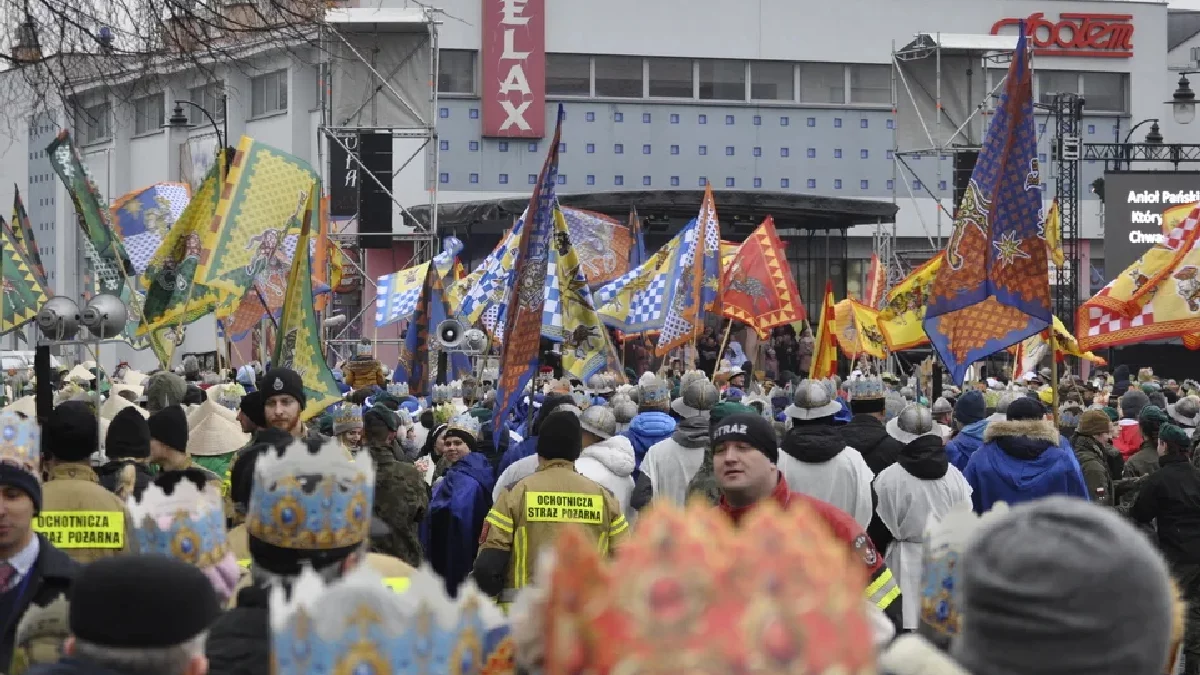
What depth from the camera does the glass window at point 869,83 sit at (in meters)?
49.1

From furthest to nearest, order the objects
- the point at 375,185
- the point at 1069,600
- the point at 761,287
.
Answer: the point at 375,185 < the point at 761,287 < the point at 1069,600

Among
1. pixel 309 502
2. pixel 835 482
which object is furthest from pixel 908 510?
pixel 309 502

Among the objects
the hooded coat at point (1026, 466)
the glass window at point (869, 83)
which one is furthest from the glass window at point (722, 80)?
the hooded coat at point (1026, 466)

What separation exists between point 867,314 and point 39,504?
20.1 metres

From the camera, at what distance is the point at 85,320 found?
442 inches

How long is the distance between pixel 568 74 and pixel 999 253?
36372 mm

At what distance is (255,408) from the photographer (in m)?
8.40

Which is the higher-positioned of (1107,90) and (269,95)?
(1107,90)

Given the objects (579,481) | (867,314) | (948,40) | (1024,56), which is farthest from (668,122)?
(579,481)

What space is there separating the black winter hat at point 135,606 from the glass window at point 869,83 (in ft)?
154

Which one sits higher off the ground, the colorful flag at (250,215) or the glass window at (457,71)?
the glass window at (457,71)

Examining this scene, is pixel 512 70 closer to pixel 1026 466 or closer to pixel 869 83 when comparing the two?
pixel 869 83

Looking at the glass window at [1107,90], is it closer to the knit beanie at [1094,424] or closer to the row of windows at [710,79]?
the row of windows at [710,79]

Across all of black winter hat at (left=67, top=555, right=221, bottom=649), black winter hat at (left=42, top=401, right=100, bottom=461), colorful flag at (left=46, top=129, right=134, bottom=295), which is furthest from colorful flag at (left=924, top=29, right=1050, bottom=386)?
black winter hat at (left=67, top=555, right=221, bottom=649)
